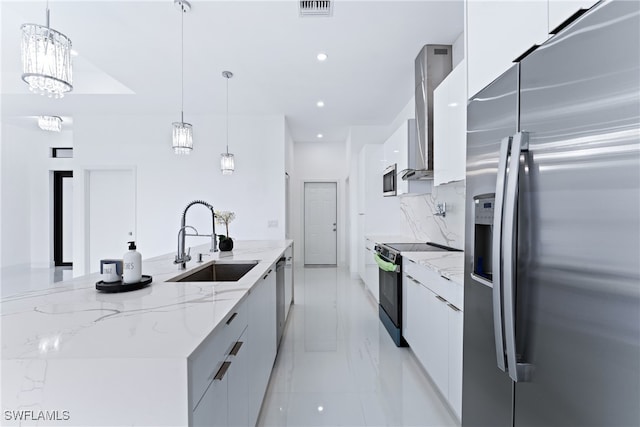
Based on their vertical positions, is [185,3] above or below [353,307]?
above

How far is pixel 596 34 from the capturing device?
817mm

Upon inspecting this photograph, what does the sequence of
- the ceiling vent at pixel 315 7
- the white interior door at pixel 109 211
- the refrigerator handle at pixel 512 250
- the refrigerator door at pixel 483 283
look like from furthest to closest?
1. the white interior door at pixel 109 211
2. the ceiling vent at pixel 315 7
3. the refrigerator door at pixel 483 283
4. the refrigerator handle at pixel 512 250

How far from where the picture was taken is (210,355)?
1.00 metres

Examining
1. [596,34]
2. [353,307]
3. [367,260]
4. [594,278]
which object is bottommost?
[353,307]

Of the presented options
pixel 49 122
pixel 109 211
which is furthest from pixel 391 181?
pixel 49 122

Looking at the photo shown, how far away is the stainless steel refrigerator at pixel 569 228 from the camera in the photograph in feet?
2.43

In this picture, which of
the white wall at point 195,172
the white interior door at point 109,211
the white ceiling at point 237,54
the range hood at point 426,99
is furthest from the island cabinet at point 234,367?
the white interior door at point 109,211

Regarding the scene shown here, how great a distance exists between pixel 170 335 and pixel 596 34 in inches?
55.9

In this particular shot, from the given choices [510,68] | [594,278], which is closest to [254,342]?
[594,278]

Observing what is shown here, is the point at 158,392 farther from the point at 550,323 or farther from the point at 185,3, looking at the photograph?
the point at 185,3

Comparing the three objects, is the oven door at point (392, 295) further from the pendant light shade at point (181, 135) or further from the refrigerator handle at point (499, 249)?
the pendant light shade at point (181, 135)

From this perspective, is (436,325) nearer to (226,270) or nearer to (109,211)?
(226,270)

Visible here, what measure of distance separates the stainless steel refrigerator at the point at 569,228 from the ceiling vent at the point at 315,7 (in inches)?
73.1

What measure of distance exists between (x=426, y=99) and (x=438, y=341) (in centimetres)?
223
